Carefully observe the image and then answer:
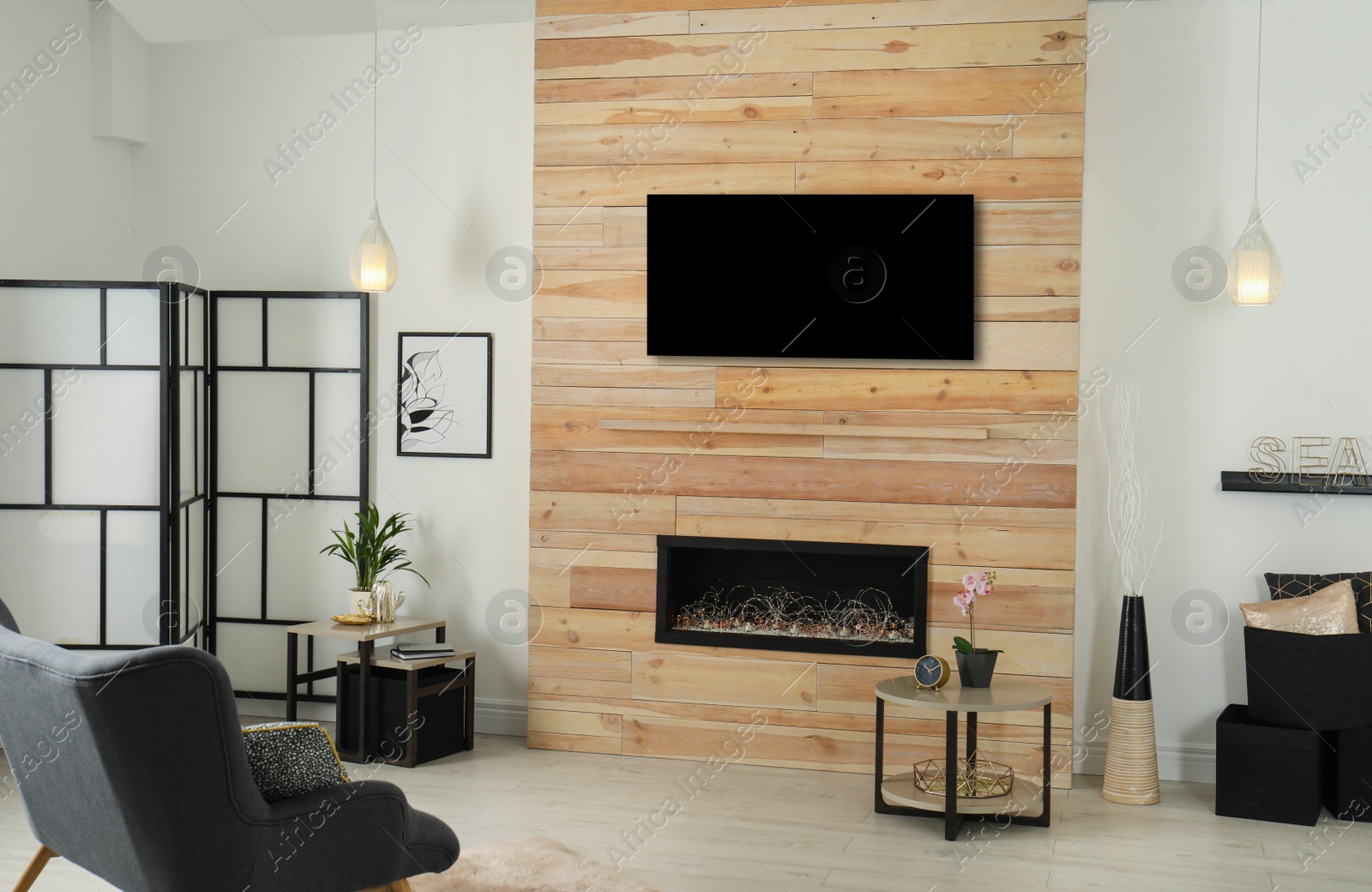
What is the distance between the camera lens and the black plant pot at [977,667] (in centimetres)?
399

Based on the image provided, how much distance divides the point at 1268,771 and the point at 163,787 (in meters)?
3.61

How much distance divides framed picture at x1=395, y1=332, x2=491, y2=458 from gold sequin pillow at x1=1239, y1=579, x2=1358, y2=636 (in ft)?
10.6

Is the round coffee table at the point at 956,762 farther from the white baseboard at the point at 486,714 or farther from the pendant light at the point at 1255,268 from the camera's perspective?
the white baseboard at the point at 486,714

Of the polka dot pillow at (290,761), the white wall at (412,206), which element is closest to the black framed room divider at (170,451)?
the white wall at (412,206)

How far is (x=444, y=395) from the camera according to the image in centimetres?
511

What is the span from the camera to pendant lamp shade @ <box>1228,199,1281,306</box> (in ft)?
13.4

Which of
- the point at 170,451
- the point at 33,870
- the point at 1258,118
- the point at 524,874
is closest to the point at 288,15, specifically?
the point at 170,451

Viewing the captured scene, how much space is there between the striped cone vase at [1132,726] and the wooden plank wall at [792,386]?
0.64 feet

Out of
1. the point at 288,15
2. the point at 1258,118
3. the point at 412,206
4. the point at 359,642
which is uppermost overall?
the point at 288,15

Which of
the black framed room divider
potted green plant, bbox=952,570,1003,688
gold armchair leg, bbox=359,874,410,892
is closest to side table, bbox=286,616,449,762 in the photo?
the black framed room divider

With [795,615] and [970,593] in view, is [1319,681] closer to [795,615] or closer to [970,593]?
[970,593]

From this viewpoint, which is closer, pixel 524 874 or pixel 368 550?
pixel 524 874

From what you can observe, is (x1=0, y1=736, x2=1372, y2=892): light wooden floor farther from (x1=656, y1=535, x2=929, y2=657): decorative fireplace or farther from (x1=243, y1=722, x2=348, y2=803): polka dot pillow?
(x1=243, y1=722, x2=348, y2=803): polka dot pillow

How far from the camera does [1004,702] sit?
12.5 ft
